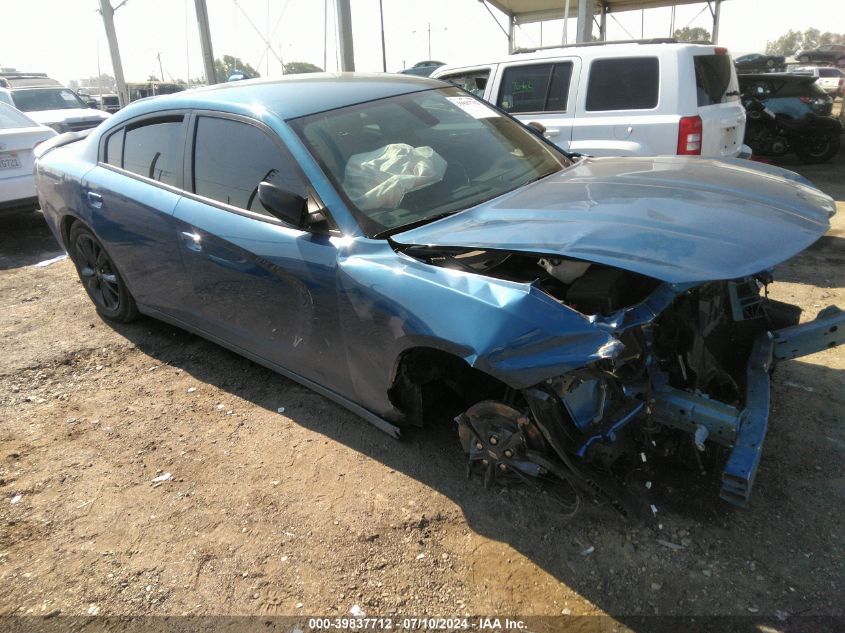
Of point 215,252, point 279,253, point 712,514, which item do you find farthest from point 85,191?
point 712,514

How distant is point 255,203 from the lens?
311cm

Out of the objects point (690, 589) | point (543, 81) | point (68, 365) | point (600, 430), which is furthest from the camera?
point (543, 81)

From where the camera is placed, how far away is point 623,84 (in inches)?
230

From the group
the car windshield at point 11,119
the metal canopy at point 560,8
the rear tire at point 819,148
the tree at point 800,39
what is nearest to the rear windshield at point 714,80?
the rear tire at point 819,148

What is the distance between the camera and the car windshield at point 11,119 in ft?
24.0

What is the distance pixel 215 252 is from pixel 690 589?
2.67 meters

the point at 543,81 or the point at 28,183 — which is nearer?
the point at 543,81

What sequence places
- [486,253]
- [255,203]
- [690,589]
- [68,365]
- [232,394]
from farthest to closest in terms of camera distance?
[68,365] < [232,394] < [255,203] < [486,253] < [690,589]

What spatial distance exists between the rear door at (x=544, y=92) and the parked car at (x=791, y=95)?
20.0 ft

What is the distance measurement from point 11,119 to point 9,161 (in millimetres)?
919

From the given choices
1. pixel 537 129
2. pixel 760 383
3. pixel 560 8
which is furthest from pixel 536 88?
pixel 560 8

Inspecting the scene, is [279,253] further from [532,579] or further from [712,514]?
[712,514]

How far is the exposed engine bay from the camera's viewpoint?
2293 millimetres

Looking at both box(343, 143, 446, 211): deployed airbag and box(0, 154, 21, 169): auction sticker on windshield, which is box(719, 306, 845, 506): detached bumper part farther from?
box(0, 154, 21, 169): auction sticker on windshield
